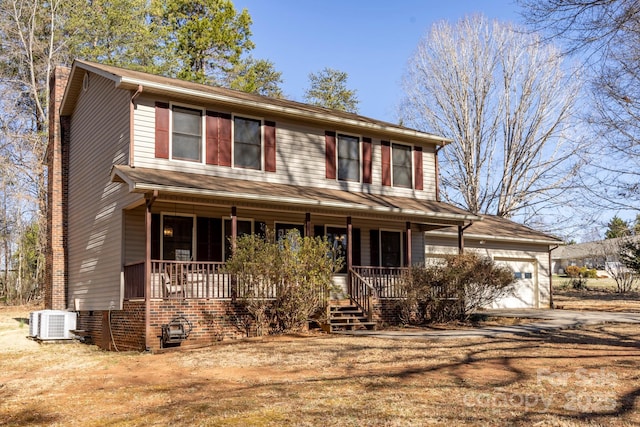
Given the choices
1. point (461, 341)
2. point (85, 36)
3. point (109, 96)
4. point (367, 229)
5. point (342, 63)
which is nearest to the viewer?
point (461, 341)

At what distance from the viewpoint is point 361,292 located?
16.4 meters

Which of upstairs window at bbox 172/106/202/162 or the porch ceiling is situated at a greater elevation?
upstairs window at bbox 172/106/202/162

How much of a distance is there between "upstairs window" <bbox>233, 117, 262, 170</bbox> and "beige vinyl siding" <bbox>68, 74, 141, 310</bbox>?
2827 millimetres

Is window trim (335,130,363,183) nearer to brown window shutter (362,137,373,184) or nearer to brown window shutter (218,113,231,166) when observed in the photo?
brown window shutter (362,137,373,184)

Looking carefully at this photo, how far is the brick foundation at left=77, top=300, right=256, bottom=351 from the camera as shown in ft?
42.9

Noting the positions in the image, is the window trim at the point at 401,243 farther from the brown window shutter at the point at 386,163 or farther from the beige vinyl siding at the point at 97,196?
the beige vinyl siding at the point at 97,196

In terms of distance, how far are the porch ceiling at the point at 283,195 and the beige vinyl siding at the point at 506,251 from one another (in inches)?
103

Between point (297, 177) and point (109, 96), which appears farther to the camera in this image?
point (297, 177)

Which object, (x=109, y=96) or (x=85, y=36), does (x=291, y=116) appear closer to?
(x=109, y=96)

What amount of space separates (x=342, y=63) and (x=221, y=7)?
10.7 m

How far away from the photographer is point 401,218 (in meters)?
17.6

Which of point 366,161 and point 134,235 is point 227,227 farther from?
point 366,161

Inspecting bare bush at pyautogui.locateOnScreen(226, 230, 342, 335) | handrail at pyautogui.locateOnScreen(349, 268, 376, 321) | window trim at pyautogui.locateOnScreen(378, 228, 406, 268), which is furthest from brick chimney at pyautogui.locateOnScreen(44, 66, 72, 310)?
window trim at pyautogui.locateOnScreen(378, 228, 406, 268)

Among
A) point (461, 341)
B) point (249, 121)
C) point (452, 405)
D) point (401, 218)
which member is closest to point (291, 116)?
point (249, 121)
